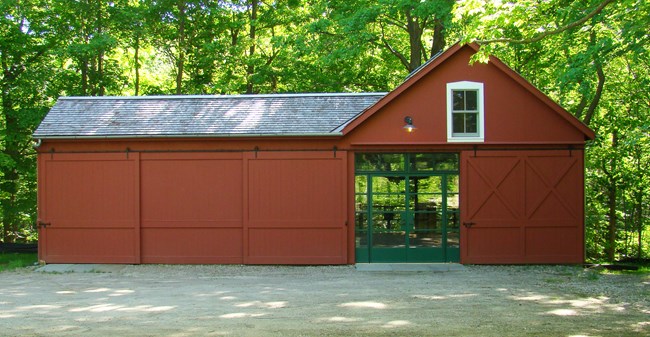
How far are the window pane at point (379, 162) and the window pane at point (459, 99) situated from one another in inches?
68.3

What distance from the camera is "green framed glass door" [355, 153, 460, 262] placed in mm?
14078

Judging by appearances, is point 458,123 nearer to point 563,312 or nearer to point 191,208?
point 563,312

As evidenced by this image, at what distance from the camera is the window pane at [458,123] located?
13992mm

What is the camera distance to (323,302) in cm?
963

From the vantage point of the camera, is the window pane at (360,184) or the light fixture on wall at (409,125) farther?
the window pane at (360,184)

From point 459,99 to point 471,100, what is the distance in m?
0.28

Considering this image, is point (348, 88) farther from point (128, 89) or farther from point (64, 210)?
point (64, 210)

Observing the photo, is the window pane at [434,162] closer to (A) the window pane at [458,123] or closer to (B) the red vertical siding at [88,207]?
(A) the window pane at [458,123]

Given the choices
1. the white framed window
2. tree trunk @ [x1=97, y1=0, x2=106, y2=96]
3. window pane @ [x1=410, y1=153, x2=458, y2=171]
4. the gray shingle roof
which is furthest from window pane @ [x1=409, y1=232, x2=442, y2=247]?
tree trunk @ [x1=97, y1=0, x2=106, y2=96]

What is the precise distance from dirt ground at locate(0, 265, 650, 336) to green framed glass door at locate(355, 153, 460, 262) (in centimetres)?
100

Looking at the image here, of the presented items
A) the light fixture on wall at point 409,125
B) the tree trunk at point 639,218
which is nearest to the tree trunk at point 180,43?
the light fixture on wall at point 409,125

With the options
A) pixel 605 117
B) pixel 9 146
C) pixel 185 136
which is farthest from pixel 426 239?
pixel 9 146

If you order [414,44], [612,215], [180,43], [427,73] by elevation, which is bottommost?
[612,215]

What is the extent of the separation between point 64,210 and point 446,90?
9.47 m
